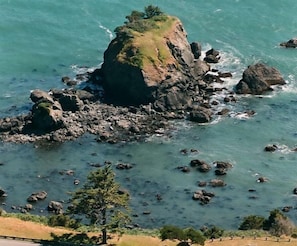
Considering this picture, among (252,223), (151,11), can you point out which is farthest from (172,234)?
(151,11)

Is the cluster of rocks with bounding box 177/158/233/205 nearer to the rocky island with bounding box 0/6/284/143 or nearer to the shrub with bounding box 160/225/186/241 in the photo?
the rocky island with bounding box 0/6/284/143

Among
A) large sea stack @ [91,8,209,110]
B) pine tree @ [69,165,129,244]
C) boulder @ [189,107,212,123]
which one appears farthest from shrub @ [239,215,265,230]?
large sea stack @ [91,8,209,110]

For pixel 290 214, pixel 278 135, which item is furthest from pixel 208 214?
pixel 278 135

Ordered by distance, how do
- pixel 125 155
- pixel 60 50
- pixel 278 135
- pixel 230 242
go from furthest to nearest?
1. pixel 60 50
2. pixel 278 135
3. pixel 125 155
4. pixel 230 242

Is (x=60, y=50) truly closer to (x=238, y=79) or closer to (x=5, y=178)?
(x=238, y=79)

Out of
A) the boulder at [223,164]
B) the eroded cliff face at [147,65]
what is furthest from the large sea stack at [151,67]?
the boulder at [223,164]

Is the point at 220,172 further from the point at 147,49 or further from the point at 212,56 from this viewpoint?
the point at 212,56

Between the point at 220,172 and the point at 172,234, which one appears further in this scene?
the point at 220,172
